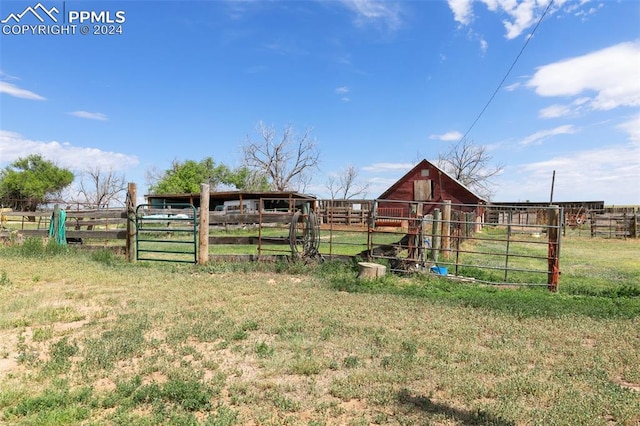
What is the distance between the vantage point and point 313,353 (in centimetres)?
418

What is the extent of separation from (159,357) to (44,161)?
62.6 meters

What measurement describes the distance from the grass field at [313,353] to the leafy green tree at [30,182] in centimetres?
5278

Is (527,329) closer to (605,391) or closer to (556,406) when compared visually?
(605,391)

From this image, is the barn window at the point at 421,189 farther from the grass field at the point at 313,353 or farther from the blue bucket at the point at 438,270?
the grass field at the point at 313,353

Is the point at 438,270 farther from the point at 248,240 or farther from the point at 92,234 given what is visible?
the point at 92,234

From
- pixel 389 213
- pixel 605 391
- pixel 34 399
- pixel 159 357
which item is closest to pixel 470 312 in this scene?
pixel 605 391

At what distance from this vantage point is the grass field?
304 centimetres

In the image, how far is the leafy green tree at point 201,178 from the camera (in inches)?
1922

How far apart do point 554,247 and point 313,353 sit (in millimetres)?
6145

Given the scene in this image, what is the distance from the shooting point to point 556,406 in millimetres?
3102

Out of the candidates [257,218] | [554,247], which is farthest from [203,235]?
[554,247]

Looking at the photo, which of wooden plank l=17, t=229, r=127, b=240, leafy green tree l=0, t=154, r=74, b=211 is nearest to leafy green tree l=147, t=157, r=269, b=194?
leafy green tree l=0, t=154, r=74, b=211

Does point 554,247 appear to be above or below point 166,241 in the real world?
below

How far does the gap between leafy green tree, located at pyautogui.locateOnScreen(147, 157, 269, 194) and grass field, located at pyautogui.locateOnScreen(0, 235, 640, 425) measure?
42839mm
